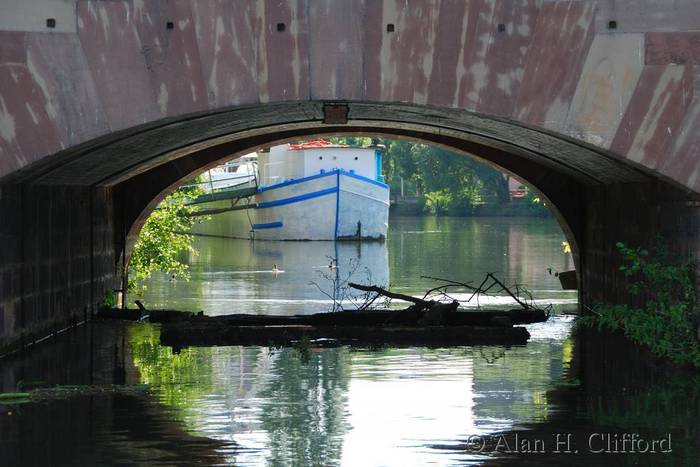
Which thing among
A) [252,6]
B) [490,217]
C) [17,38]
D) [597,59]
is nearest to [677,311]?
[597,59]

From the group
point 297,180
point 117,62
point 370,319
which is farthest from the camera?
point 297,180

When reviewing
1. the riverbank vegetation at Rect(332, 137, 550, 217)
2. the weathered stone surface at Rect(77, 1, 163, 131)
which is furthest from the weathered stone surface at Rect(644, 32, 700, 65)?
the riverbank vegetation at Rect(332, 137, 550, 217)

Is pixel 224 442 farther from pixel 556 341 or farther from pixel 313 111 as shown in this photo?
pixel 556 341

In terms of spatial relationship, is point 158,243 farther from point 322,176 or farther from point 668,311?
point 322,176

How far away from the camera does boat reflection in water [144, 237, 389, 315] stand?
2244 cm

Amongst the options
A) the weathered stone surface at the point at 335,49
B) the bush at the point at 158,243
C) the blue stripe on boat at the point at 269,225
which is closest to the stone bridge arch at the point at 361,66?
the weathered stone surface at the point at 335,49

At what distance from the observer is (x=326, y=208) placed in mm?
53562

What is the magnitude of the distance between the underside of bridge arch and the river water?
27.5 inches

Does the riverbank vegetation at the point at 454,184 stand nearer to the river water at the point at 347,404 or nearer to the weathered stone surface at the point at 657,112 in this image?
the river water at the point at 347,404

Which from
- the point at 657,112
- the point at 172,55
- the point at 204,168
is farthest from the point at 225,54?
the point at 204,168

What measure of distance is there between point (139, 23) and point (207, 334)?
14.9 feet

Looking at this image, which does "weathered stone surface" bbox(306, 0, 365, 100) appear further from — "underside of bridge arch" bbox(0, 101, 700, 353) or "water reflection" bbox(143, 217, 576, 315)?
"water reflection" bbox(143, 217, 576, 315)

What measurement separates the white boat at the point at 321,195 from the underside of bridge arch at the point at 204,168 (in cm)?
3215

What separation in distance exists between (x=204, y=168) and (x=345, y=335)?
16.8ft
